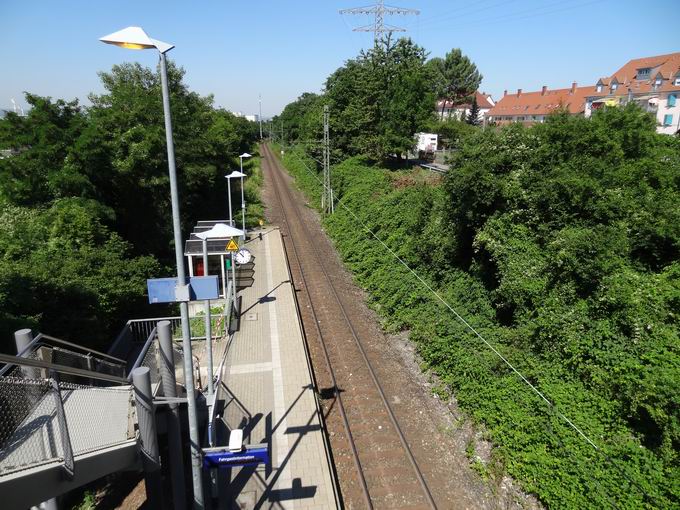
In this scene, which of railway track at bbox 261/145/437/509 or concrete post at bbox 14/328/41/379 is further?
railway track at bbox 261/145/437/509

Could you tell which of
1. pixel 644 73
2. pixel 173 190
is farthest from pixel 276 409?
pixel 644 73

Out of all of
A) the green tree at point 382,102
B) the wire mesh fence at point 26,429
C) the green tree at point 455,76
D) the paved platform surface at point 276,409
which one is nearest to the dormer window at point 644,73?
the green tree at point 455,76

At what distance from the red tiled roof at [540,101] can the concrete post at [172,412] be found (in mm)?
69411

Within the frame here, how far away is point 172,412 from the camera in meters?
8.11

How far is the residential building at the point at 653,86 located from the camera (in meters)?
48.5

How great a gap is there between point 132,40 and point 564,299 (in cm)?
1143

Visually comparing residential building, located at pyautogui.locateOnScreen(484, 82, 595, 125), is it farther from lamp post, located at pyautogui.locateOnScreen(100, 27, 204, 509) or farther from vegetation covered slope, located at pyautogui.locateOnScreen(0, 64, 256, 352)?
lamp post, located at pyautogui.locateOnScreen(100, 27, 204, 509)

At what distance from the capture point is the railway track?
31.7 ft

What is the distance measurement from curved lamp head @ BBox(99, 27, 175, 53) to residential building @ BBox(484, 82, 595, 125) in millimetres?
67707

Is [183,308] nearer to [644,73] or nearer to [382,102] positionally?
[382,102]

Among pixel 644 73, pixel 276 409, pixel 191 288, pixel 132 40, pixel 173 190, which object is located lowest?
pixel 276 409

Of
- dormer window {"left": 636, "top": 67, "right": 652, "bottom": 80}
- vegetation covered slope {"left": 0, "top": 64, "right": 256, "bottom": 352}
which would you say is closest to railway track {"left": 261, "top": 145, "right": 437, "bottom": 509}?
vegetation covered slope {"left": 0, "top": 64, "right": 256, "bottom": 352}

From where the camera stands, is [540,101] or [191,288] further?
[540,101]

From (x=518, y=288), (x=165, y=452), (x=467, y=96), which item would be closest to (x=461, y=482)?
(x=518, y=288)
